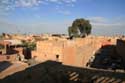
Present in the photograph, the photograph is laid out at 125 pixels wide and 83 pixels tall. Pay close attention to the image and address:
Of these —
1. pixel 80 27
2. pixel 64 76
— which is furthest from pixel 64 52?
pixel 80 27

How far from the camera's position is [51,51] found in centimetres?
2256

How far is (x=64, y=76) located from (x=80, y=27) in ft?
173

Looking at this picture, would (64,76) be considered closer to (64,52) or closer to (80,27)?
(64,52)

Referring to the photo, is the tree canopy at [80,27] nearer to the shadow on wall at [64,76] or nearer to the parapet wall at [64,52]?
the parapet wall at [64,52]

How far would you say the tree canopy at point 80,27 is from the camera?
2340 inches

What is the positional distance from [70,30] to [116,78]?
171ft

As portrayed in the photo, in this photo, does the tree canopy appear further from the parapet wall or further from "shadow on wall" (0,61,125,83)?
"shadow on wall" (0,61,125,83)

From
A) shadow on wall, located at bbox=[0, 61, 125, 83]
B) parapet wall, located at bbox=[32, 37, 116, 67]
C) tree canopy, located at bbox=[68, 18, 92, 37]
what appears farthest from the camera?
tree canopy, located at bbox=[68, 18, 92, 37]

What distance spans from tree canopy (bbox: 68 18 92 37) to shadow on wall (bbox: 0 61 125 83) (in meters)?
49.5

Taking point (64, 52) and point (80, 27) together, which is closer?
point (64, 52)

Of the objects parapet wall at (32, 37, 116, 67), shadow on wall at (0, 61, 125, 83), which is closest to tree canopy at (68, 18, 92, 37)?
parapet wall at (32, 37, 116, 67)

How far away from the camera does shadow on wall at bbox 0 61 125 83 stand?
26.0 ft

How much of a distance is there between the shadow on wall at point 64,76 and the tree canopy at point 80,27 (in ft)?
163

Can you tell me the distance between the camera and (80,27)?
60719 mm
